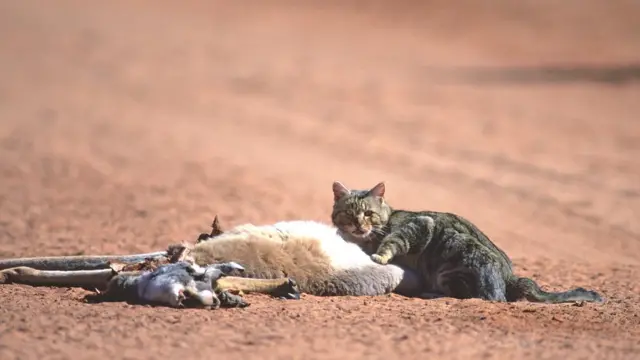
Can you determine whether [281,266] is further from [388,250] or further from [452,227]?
[452,227]

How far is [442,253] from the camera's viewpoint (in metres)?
8.21

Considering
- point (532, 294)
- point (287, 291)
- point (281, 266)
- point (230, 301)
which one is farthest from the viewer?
point (532, 294)

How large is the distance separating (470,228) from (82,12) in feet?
83.9

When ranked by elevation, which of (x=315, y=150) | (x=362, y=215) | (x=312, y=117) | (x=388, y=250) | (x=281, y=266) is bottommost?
(x=281, y=266)

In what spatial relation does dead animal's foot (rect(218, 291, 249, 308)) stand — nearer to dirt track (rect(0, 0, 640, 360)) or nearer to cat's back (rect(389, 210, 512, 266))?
dirt track (rect(0, 0, 640, 360))

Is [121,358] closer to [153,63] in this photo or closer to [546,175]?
[546,175]

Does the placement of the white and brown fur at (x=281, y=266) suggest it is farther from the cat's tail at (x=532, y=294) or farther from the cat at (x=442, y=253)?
the cat's tail at (x=532, y=294)

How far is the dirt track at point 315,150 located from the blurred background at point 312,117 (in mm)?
75

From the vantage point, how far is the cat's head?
28.3 ft

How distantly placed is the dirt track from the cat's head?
978 millimetres

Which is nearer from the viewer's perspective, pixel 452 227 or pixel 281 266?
pixel 281 266

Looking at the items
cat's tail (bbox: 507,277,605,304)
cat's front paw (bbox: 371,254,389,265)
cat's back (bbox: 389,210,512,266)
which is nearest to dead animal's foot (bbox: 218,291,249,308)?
cat's front paw (bbox: 371,254,389,265)

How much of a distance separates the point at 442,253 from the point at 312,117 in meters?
13.9

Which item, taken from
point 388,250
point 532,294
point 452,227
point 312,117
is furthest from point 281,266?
point 312,117
